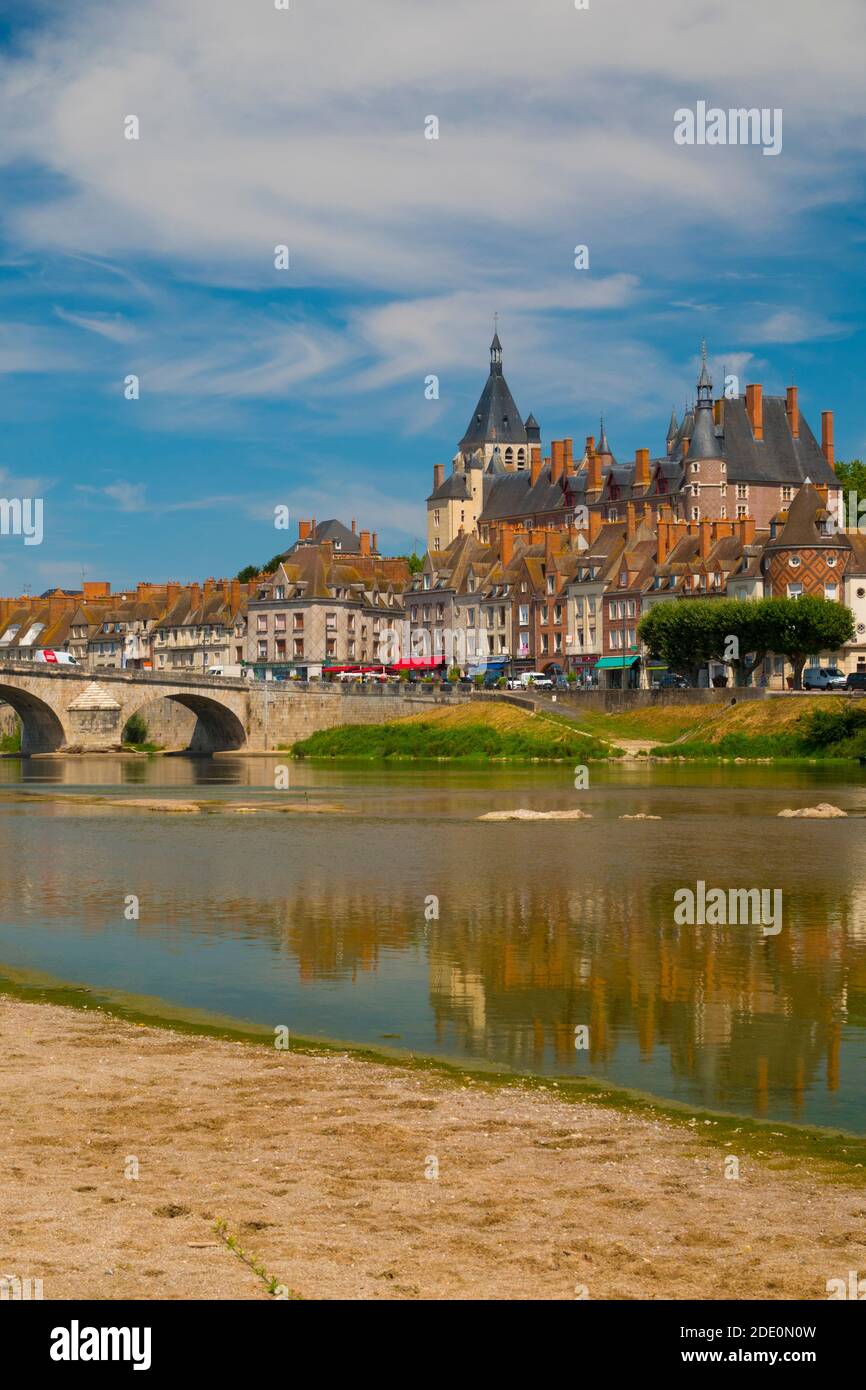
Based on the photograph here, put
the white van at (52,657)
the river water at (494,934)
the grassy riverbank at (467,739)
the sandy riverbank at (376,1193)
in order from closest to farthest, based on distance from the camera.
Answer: the sandy riverbank at (376,1193)
the river water at (494,934)
the grassy riverbank at (467,739)
the white van at (52,657)

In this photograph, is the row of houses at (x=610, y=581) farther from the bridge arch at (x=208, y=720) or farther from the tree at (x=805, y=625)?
the bridge arch at (x=208, y=720)

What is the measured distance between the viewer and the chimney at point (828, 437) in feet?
478

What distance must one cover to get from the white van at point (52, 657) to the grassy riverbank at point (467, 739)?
17.4 meters

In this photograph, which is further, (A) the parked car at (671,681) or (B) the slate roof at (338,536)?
(B) the slate roof at (338,536)

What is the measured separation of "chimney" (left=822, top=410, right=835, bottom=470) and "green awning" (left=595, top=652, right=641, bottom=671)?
35.8 meters

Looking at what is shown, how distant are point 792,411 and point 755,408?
167 inches

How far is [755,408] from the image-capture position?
14375cm

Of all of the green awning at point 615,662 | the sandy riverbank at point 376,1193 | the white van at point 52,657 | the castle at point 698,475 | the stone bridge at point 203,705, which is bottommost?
the sandy riverbank at point 376,1193

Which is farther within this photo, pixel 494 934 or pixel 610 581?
pixel 610 581

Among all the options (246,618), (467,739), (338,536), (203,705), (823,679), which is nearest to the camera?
(823,679)

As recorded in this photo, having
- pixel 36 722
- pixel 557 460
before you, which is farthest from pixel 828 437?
pixel 36 722

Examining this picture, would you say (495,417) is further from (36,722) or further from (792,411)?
(36,722)

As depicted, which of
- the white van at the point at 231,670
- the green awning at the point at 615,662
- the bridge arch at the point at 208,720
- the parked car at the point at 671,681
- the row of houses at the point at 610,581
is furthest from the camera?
the white van at the point at 231,670

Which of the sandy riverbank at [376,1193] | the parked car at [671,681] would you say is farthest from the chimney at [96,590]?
the sandy riverbank at [376,1193]
